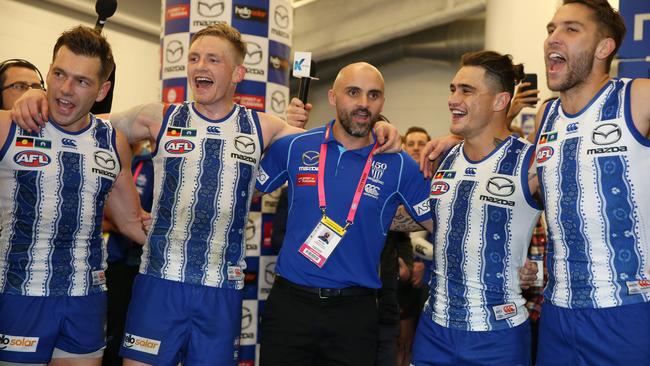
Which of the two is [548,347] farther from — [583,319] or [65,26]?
[65,26]

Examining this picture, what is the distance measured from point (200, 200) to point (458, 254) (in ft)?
4.29

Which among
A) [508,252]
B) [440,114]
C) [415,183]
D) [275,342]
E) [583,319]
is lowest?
[275,342]

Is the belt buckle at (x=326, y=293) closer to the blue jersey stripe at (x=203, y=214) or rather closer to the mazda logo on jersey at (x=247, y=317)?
the blue jersey stripe at (x=203, y=214)

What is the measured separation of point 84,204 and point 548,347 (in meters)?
2.25

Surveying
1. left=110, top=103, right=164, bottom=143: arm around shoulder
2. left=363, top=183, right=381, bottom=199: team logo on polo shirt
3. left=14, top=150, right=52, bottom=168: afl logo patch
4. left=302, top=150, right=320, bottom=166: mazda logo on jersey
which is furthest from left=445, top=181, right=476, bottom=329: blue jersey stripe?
left=14, top=150, right=52, bottom=168: afl logo patch

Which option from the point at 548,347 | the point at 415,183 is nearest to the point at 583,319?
the point at 548,347

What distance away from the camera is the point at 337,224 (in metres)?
3.70

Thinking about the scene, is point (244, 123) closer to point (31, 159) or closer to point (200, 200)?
point (200, 200)

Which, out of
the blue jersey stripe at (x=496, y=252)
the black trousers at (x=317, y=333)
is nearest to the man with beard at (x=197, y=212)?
the black trousers at (x=317, y=333)

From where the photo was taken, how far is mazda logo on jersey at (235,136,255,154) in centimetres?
371

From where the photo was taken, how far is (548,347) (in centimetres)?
313

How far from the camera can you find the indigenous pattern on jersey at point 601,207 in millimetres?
2971

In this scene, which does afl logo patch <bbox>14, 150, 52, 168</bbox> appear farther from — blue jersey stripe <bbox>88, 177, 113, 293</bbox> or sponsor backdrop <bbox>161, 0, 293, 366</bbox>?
sponsor backdrop <bbox>161, 0, 293, 366</bbox>

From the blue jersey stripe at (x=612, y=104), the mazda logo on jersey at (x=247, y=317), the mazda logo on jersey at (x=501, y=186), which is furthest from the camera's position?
the mazda logo on jersey at (x=247, y=317)
